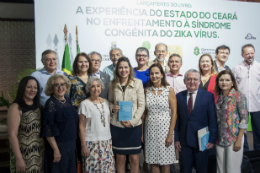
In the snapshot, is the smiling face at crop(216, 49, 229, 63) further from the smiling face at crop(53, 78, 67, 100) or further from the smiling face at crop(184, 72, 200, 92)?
the smiling face at crop(53, 78, 67, 100)

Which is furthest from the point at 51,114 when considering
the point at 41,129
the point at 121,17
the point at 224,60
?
the point at 224,60

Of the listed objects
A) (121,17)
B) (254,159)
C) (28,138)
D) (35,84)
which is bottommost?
(254,159)

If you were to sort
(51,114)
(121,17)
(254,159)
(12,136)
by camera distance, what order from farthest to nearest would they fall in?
(121,17), (254,159), (51,114), (12,136)

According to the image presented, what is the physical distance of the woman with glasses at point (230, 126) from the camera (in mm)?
2902

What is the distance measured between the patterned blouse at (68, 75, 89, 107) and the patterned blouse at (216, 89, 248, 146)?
192 cm

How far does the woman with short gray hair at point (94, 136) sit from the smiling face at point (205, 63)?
7.18ft

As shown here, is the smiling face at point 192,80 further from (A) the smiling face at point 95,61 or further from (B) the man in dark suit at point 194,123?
(A) the smiling face at point 95,61

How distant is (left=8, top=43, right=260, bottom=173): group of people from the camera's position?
2.59 meters

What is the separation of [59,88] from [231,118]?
7.51ft

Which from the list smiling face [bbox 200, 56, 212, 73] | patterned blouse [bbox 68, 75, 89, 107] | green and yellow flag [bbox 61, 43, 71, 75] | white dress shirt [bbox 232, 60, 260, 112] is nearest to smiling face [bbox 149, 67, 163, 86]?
patterned blouse [bbox 68, 75, 89, 107]

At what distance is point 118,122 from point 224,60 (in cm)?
281

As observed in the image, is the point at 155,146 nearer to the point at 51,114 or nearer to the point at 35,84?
the point at 51,114

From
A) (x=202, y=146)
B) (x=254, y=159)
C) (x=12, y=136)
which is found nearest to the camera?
(x=12, y=136)

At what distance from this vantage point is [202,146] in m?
2.87
